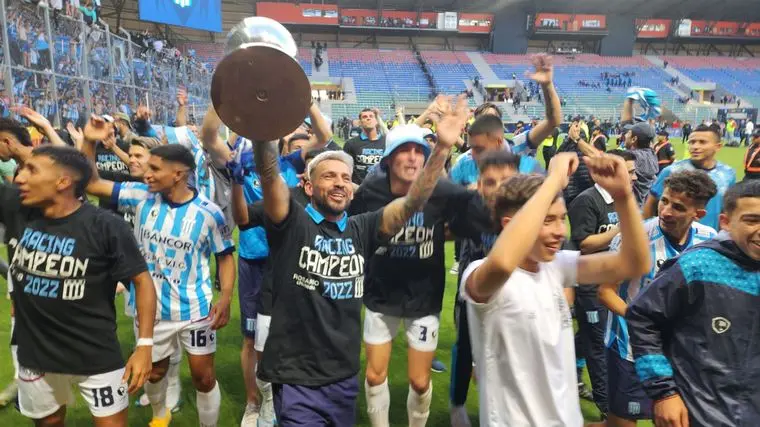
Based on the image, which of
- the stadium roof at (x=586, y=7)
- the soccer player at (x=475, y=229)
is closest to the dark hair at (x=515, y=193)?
the soccer player at (x=475, y=229)

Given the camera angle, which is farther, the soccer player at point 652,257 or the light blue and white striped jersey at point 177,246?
the light blue and white striped jersey at point 177,246

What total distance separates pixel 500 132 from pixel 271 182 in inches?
88.0

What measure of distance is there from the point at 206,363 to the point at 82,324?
986mm

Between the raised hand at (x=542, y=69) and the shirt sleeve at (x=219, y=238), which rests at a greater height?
the raised hand at (x=542, y=69)

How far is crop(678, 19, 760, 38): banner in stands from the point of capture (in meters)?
57.9

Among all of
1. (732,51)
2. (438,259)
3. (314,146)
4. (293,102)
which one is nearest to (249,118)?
(293,102)

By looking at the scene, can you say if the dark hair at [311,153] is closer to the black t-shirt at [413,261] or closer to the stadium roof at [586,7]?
the black t-shirt at [413,261]

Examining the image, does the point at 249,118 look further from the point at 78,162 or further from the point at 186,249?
the point at 186,249

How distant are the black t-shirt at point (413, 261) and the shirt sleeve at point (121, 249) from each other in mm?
1540

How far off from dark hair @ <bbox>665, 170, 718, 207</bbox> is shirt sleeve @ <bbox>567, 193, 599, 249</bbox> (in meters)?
0.99

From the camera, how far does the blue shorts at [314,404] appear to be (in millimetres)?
2629

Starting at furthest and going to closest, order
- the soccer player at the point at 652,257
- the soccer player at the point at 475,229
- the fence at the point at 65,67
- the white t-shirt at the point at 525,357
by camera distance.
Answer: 1. the fence at the point at 65,67
2. the soccer player at the point at 475,229
3. the soccer player at the point at 652,257
4. the white t-shirt at the point at 525,357

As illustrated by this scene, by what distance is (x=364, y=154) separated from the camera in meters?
7.41

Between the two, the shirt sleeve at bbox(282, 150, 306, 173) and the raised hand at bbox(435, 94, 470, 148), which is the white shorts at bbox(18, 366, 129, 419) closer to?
the raised hand at bbox(435, 94, 470, 148)
